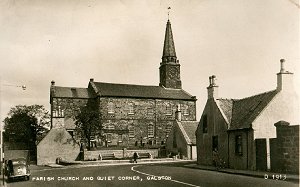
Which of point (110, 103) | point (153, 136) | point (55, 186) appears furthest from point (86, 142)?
point (55, 186)

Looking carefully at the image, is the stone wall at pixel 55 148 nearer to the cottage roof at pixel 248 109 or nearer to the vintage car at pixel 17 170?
the vintage car at pixel 17 170

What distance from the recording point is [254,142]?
70.5ft

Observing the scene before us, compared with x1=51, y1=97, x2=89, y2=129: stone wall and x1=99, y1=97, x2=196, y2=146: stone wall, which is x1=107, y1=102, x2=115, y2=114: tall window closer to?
x1=99, y1=97, x2=196, y2=146: stone wall

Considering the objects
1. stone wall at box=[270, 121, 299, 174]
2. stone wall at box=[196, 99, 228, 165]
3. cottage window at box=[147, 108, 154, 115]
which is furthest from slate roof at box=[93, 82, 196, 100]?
stone wall at box=[270, 121, 299, 174]

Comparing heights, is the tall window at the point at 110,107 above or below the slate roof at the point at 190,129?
above

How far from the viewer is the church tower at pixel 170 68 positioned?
194 ft

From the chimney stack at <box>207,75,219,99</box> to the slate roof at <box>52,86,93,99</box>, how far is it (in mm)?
32257

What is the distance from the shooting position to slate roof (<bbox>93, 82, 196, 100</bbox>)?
5475 centimetres

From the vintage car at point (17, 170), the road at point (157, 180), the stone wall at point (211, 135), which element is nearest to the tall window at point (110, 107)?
the stone wall at point (211, 135)

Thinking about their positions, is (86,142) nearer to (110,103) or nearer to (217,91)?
(110,103)

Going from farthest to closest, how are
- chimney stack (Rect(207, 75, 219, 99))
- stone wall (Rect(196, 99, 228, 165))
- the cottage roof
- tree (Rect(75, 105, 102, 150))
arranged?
tree (Rect(75, 105, 102, 150)) < chimney stack (Rect(207, 75, 219, 99)) < stone wall (Rect(196, 99, 228, 165)) < the cottage roof

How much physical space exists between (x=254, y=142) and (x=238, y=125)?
6.91ft

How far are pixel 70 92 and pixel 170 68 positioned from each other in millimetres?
15811

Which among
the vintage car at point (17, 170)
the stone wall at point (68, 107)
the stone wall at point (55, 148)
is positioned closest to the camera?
the vintage car at point (17, 170)
